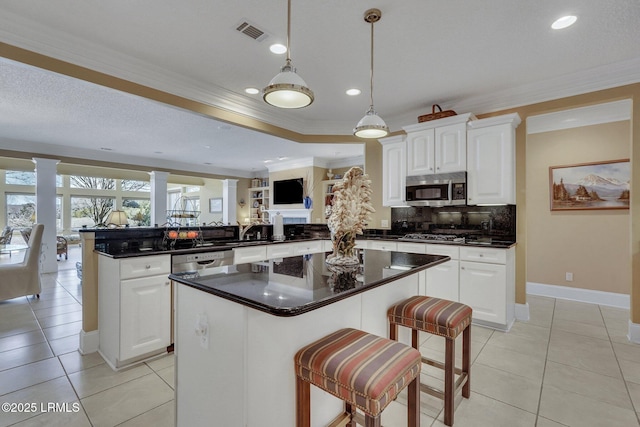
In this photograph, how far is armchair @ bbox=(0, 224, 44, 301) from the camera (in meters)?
4.07

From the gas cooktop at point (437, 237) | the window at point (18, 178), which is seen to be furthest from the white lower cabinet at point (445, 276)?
the window at point (18, 178)

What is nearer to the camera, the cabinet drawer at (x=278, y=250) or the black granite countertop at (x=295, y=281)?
the black granite countertop at (x=295, y=281)

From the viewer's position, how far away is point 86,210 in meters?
9.82

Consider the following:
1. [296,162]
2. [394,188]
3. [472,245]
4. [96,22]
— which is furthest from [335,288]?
[296,162]

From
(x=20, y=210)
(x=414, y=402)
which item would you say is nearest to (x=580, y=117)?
(x=414, y=402)

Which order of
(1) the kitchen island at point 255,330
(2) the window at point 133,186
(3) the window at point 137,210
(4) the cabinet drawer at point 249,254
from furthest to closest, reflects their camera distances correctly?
1. (2) the window at point 133,186
2. (3) the window at point 137,210
3. (4) the cabinet drawer at point 249,254
4. (1) the kitchen island at point 255,330

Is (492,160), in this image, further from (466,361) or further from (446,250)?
(466,361)

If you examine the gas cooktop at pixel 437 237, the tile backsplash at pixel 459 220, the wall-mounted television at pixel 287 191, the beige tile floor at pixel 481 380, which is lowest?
the beige tile floor at pixel 481 380

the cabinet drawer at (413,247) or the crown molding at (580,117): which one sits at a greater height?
the crown molding at (580,117)

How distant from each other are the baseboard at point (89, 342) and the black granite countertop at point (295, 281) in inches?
76.9

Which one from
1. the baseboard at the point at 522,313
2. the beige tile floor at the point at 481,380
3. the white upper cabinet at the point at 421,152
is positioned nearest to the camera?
the beige tile floor at the point at 481,380

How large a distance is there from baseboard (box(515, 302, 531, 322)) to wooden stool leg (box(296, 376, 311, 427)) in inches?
129

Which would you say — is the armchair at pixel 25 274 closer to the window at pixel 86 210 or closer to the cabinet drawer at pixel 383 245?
the cabinet drawer at pixel 383 245

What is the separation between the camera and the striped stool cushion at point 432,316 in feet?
5.47
